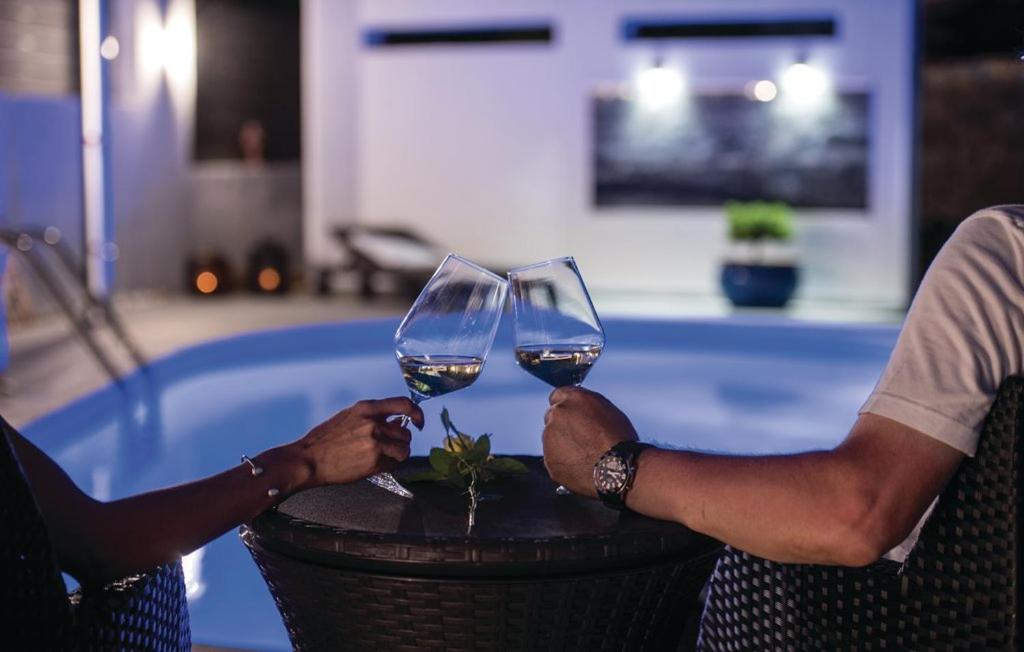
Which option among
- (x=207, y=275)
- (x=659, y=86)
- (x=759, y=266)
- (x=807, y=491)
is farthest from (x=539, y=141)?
(x=807, y=491)

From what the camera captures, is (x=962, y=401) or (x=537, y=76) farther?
(x=537, y=76)

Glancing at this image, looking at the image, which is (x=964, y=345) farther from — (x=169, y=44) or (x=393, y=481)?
(x=169, y=44)

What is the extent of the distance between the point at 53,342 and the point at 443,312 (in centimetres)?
731

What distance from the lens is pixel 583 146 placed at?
446 inches

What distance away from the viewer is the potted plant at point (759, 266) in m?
9.91

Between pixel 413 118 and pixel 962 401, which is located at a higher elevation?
pixel 413 118

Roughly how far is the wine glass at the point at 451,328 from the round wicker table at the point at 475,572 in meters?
0.15

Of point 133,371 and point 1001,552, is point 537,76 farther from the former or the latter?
point 1001,552

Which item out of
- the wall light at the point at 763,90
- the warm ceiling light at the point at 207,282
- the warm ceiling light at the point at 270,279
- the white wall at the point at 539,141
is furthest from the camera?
the warm ceiling light at the point at 270,279

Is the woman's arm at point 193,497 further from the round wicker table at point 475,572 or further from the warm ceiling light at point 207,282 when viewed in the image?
the warm ceiling light at point 207,282

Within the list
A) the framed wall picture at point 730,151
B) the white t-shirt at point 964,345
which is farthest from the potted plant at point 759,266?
the white t-shirt at point 964,345

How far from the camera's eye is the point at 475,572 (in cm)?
115

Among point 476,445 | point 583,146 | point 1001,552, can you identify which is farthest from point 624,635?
point 583,146

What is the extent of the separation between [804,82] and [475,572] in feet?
33.2
